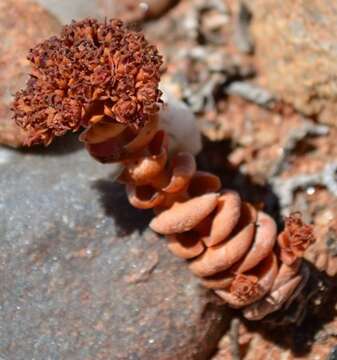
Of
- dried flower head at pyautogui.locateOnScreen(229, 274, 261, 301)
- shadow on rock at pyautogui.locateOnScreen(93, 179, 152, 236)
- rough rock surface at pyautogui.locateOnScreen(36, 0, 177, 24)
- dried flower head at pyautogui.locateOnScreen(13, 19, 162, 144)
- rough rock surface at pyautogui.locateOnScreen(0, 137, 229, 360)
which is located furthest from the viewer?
rough rock surface at pyautogui.locateOnScreen(36, 0, 177, 24)

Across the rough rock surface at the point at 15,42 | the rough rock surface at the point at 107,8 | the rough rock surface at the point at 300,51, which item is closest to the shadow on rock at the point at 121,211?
the rough rock surface at the point at 15,42

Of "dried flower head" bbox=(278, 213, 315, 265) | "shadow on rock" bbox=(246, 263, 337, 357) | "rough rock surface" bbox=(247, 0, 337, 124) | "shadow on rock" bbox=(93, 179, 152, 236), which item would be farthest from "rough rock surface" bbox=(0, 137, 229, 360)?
"rough rock surface" bbox=(247, 0, 337, 124)

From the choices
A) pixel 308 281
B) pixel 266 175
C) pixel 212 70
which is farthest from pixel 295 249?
pixel 212 70

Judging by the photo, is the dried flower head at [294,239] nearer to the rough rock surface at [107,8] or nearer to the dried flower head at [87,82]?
the dried flower head at [87,82]

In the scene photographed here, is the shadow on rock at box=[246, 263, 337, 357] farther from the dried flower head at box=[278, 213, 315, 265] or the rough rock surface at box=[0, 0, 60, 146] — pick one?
the rough rock surface at box=[0, 0, 60, 146]

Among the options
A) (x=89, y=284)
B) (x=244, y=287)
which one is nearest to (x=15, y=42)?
(x=89, y=284)

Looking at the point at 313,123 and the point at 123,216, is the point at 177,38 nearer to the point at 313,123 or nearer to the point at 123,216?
the point at 313,123

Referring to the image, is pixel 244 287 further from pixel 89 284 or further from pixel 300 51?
pixel 300 51
